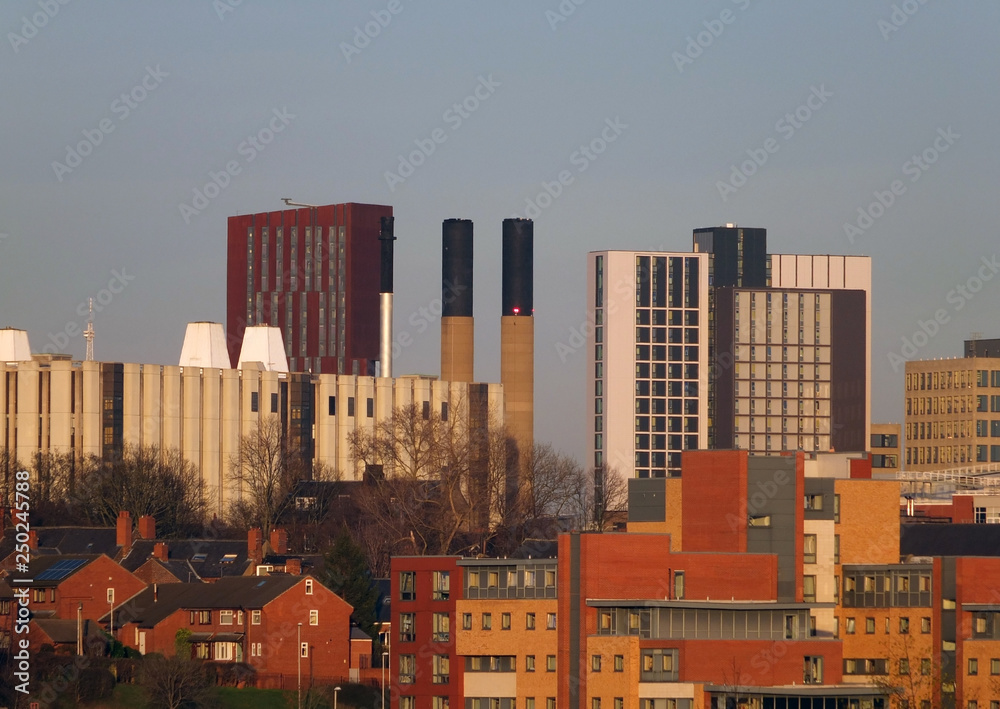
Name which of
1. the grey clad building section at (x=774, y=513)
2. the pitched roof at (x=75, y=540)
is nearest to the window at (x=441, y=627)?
the grey clad building section at (x=774, y=513)

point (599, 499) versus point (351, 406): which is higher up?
point (351, 406)

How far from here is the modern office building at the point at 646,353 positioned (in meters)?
192

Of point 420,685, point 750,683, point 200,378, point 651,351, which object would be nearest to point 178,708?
point 420,685

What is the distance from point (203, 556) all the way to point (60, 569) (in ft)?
39.4

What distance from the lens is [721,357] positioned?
197m

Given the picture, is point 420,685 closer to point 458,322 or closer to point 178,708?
point 178,708

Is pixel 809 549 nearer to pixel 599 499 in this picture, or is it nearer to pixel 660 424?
pixel 599 499

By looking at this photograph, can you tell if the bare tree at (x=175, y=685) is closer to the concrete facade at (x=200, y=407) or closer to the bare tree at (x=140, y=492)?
the bare tree at (x=140, y=492)

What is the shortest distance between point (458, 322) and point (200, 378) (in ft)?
95.4

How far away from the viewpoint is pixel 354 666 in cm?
9281

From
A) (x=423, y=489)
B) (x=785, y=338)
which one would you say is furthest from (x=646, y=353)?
(x=423, y=489)

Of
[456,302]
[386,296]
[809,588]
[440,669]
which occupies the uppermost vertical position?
[386,296]

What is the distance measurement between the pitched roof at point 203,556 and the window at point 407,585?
27.3 m

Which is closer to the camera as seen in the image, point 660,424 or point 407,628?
point 407,628
